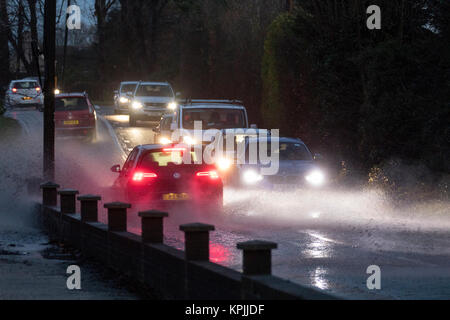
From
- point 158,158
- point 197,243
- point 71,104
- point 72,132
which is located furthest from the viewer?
point 72,132

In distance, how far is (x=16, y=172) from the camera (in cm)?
2920

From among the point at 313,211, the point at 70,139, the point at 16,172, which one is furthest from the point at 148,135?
the point at 313,211

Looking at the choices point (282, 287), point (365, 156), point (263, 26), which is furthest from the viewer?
point (263, 26)

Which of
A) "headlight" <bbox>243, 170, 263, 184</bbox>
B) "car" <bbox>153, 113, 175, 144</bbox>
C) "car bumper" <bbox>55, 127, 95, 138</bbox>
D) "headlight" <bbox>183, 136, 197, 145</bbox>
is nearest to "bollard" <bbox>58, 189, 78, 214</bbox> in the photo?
"headlight" <bbox>243, 170, 263, 184</bbox>

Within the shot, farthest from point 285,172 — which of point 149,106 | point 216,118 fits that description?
point 149,106

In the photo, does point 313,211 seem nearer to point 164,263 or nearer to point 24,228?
point 24,228

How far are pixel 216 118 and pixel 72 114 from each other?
874 cm

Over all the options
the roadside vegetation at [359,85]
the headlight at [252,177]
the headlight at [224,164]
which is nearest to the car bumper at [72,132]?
the roadside vegetation at [359,85]

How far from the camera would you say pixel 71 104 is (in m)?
35.1

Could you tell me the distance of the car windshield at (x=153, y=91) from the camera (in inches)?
1745

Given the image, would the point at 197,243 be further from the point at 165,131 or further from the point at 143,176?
the point at 165,131

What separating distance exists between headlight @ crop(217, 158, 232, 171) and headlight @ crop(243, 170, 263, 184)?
4.28 feet

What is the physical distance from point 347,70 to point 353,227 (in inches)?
301

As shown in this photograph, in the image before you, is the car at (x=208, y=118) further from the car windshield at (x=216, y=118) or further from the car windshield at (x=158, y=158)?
the car windshield at (x=158, y=158)
